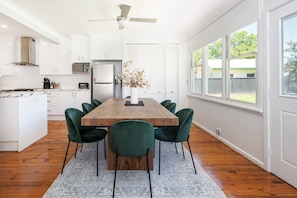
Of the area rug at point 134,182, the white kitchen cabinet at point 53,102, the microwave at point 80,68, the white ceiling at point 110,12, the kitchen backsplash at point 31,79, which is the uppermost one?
the white ceiling at point 110,12

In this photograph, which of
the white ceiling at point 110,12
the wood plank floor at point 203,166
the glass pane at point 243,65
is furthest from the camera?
the white ceiling at point 110,12

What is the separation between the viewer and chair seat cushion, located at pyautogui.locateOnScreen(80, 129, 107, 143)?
2680mm

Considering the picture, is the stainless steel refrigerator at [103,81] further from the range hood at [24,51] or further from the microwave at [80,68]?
the range hood at [24,51]

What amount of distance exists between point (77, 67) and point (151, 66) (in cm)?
221

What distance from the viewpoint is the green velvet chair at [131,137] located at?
208 centimetres

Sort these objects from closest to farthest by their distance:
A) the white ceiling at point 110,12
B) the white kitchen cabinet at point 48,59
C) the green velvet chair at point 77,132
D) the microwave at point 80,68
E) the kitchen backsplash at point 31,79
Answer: the green velvet chair at point 77,132
the white ceiling at point 110,12
the microwave at point 80,68
the white kitchen cabinet at point 48,59
the kitchen backsplash at point 31,79

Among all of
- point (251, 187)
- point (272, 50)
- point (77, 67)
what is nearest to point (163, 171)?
point (251, 187)

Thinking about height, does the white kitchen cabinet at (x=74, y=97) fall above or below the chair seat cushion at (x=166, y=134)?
above

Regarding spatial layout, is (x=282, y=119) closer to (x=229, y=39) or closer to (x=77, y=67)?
(x=229, y=39)

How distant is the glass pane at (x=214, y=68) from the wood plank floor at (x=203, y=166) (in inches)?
45.4

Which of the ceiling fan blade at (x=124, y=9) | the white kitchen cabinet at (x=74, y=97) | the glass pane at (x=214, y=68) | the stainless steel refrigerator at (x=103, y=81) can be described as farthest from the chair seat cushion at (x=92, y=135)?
the white kitchen cabinet at (x=74, y=97)

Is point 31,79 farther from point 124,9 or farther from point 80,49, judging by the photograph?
point 124,9

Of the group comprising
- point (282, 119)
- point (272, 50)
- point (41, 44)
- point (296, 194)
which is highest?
point (41, 44)

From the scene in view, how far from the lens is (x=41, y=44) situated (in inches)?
256
